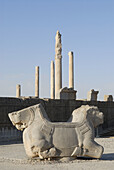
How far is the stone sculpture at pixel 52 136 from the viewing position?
8.59m

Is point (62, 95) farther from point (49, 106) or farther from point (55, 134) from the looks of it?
point (55, 134)

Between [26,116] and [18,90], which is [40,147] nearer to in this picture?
[26,116]

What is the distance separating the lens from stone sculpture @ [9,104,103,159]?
859cm

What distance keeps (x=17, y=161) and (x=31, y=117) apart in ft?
4.16

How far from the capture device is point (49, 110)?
18344 mm

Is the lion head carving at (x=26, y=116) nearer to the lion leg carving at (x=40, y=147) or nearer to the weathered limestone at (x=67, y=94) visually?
the lion leg carving at (x=40, y=147)

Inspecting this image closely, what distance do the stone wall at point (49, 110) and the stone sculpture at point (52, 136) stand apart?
23.2ft

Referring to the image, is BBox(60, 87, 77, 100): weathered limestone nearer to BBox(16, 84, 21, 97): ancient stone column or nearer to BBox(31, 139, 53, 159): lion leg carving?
BBox(31, 139, 53, 159): lion leg carving

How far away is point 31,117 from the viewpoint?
894 centimetres

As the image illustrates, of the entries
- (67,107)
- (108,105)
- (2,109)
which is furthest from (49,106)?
(108,105)

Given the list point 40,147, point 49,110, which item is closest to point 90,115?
point 40,147

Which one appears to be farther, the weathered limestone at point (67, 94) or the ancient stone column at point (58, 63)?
the ancient stone column at point (58, 63)

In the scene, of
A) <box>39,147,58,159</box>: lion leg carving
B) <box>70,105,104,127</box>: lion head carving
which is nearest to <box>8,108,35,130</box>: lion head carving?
<box>39,147,58,159</box>: lion leg carving

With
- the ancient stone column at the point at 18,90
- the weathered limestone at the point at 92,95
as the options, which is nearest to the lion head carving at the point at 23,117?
the weathered limestone at the point at 92,95
